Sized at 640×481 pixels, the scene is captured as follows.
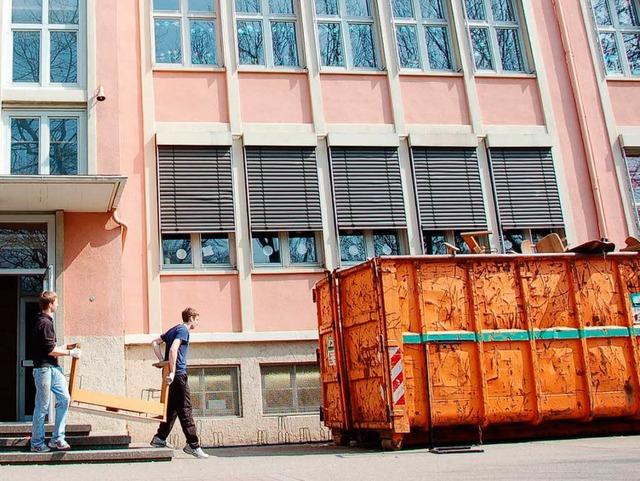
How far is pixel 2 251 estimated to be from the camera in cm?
1249

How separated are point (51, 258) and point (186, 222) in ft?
7.67

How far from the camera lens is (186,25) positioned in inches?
587

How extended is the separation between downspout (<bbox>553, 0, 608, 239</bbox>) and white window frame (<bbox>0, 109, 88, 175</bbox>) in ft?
31.2

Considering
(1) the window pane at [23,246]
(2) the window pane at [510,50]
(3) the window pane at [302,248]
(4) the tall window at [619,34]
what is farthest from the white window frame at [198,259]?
(4) the tall window at [619,34]

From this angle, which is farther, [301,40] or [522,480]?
[301,40]

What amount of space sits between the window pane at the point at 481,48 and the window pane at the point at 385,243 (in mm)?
4068

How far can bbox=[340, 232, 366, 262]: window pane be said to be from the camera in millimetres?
14422

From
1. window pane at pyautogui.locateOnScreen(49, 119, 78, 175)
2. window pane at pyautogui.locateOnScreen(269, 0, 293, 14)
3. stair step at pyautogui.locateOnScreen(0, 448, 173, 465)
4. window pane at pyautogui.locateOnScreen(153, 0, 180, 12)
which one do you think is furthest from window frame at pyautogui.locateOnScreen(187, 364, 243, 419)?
window pane at pyautogui.locateOnScreen(269, 0, 293, 14)

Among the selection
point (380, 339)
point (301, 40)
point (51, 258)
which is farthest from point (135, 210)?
point (380, 339)

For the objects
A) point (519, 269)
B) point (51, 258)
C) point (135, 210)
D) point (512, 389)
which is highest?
point (135, 210)

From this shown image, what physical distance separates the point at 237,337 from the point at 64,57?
556cm

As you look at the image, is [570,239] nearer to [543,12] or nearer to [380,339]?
[543,12]

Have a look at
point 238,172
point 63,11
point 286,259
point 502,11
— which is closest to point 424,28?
point 502,11

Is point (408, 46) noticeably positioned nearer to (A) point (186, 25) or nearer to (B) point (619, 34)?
(A) point (186, 25)
